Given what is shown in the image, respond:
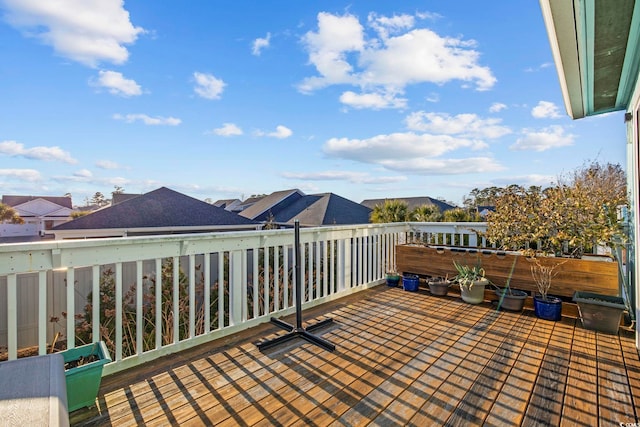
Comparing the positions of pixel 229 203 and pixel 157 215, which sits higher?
pixel 229 203

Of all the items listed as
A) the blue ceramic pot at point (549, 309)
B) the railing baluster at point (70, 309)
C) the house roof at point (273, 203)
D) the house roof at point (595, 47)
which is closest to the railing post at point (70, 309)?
the railing baluster at point (70, 309)

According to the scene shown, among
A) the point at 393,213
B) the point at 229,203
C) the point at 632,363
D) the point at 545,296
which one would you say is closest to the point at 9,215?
the point at 229,203

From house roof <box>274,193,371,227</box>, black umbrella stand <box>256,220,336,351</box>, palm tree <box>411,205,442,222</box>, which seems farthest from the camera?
house roof <box>274,193,371,227</box>

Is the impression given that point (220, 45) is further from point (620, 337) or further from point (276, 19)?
point (620, 337)

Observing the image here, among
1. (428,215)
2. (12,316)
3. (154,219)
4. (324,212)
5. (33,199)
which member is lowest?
(12,316)

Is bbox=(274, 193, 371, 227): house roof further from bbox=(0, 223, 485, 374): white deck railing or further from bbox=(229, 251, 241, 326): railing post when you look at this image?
bbox=(229, 251, 241, 326): railing post

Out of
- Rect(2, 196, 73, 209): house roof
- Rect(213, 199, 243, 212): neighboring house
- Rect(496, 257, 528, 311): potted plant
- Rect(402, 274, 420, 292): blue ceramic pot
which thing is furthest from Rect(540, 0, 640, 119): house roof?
Rect(2, 196, 73, 209): house roof

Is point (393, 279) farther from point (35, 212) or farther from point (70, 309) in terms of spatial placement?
point (35, 212)

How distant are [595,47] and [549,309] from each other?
2459 millimetres

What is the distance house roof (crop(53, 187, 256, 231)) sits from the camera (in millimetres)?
10430

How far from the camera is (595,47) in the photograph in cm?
221

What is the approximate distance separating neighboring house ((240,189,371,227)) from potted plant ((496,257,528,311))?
11165mm

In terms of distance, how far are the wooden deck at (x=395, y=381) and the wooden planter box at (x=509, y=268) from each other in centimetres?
49

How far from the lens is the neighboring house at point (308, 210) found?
15.6 m
